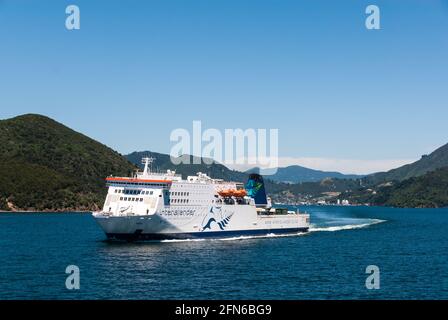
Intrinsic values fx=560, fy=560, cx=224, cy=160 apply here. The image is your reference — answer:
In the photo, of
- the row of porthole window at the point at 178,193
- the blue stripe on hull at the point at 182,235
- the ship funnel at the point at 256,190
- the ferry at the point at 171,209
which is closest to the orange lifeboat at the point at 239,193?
the ferry at the point at 171,209

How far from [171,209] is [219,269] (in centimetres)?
1946

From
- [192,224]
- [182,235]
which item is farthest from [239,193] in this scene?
[182,235]

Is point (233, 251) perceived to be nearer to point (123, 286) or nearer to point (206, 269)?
point (206, 269)

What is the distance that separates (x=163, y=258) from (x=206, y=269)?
22.7 ft

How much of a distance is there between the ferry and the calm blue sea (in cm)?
180

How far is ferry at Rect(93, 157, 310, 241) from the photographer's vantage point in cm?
6488

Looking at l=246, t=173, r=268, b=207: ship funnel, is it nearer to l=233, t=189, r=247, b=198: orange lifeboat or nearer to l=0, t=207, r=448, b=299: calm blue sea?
l=233, t=189, r=247, b=198: orange lifeboat

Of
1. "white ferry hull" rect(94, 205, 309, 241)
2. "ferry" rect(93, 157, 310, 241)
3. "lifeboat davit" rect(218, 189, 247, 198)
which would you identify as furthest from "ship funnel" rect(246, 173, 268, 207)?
"lifeboat davit" rect(218, 189, 247, 198)

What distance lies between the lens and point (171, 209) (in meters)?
67.1

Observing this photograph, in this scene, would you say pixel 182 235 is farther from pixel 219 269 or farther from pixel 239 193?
pixel 219 269

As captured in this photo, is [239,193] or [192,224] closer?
[192,224]
